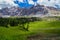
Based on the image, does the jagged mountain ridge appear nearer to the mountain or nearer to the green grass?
the mountain

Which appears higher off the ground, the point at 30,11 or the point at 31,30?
the point at 30,11

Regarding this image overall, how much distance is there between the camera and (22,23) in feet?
17.1

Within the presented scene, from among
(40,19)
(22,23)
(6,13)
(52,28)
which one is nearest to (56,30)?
(52,28)

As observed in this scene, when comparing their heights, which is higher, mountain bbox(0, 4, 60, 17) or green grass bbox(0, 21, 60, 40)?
mountain bbox(0, 4, 60, 17)

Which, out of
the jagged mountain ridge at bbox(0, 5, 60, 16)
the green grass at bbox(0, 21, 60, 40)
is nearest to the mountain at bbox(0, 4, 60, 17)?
the jagged mountain ridge at bbox(0, 5, 60, 16)

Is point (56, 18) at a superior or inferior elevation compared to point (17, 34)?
superior

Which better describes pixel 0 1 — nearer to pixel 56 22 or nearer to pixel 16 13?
pixel 16 13

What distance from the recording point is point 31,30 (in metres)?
5.14

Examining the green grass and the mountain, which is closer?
the green grass

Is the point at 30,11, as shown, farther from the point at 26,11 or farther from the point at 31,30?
the point at 31,30

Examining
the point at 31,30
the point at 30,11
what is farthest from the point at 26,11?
the point at 31,30

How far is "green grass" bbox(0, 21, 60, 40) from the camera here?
16.3 feet

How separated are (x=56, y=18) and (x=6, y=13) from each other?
136 centimetres

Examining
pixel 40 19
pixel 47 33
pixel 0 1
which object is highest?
pixel 0 1
